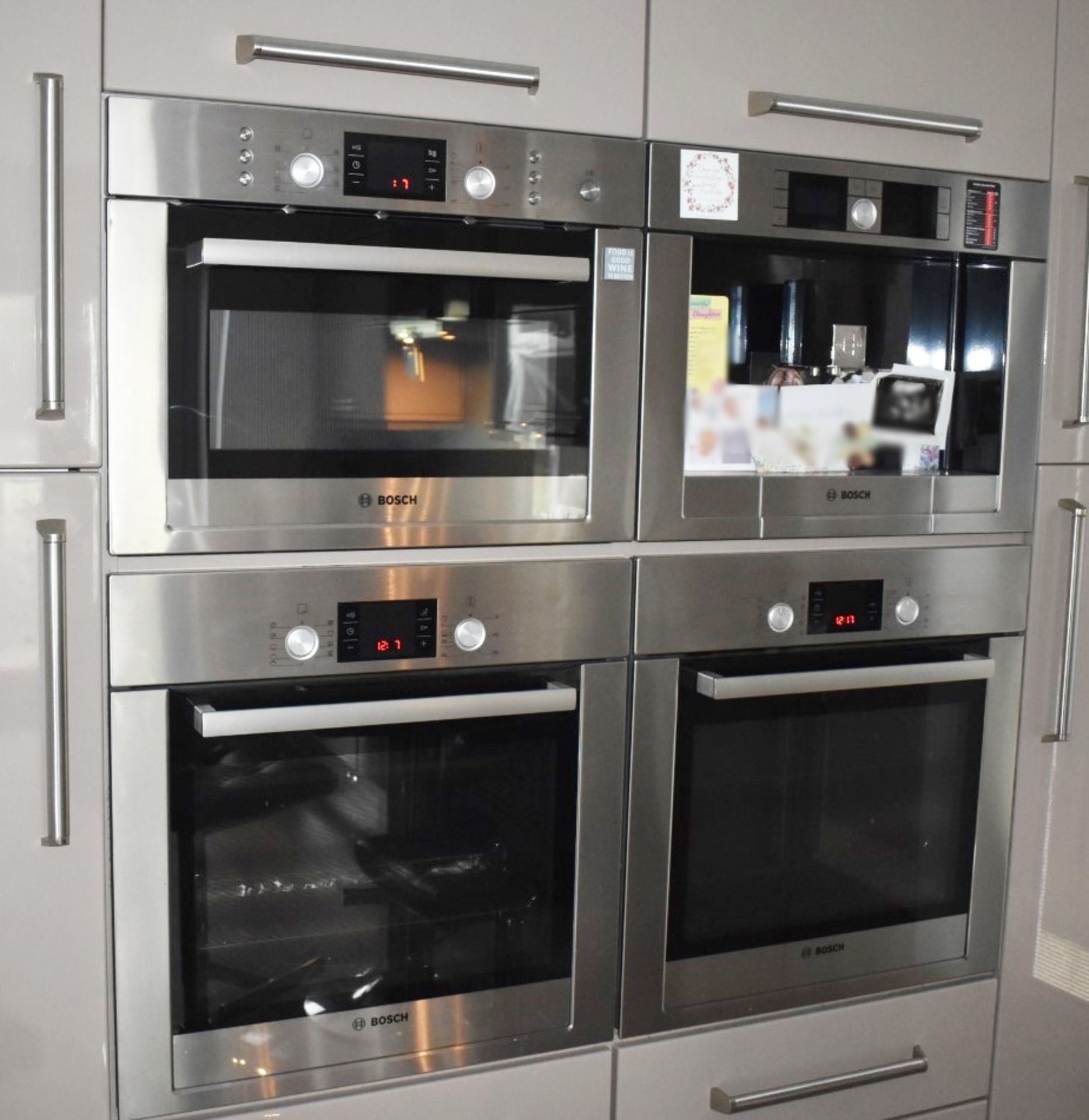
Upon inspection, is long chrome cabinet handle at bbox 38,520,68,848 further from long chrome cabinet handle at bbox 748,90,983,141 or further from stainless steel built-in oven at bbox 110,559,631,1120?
long chrome cabinet handle at bbox 748,90,983,141

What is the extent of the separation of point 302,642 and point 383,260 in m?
0.42

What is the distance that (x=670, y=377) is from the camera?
5.44 ft

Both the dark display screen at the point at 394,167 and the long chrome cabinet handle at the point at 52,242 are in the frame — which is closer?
the long chrome cabinet handle at the point at 52,242

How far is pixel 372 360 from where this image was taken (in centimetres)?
152

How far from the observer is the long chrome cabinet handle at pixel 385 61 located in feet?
4.58

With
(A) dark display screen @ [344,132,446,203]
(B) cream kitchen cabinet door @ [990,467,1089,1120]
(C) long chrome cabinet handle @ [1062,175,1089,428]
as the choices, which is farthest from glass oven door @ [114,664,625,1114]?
→ (C) long chrome cabinet handle @ [1062,175,1089,428]

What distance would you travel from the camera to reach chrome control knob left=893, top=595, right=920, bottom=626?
1.83 metres

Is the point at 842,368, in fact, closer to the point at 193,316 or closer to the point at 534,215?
the point at 534,215

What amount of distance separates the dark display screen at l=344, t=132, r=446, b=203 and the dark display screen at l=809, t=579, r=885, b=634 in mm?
700

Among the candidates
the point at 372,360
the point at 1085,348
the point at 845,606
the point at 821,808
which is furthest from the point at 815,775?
the point at 372,360

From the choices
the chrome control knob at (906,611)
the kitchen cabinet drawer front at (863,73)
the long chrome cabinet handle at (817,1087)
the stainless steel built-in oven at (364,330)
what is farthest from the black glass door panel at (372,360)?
the long chrome cabinet handle at (817,1087)

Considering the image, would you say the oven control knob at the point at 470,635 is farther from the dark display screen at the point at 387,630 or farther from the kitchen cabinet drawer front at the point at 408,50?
the kitchen cabinet drawer front at the point at 408,50

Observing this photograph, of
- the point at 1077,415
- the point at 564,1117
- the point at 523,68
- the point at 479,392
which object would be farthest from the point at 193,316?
the point at 1077,415

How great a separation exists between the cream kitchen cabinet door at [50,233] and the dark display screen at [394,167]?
26 centimetres
